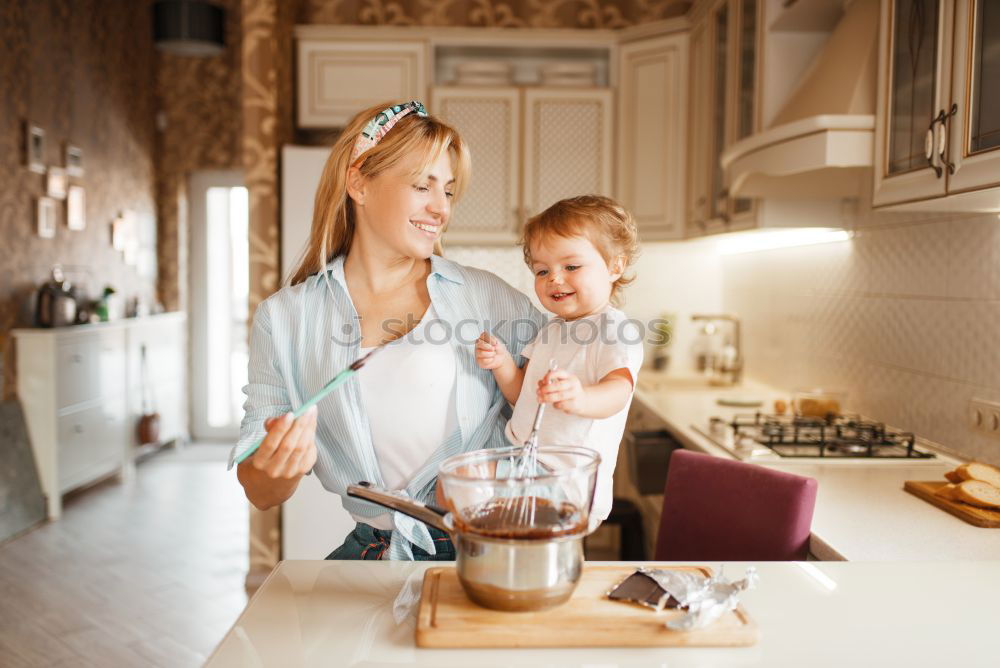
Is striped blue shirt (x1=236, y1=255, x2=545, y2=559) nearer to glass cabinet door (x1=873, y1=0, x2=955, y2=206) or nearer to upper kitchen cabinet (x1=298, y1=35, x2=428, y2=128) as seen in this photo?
glass cabinet door (x1=873, y1=0, x2=955, y2=206)

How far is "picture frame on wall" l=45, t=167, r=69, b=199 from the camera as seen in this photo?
5004 millimetres

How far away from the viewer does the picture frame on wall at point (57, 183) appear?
5.00 m

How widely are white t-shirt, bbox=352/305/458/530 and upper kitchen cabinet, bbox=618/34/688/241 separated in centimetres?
265

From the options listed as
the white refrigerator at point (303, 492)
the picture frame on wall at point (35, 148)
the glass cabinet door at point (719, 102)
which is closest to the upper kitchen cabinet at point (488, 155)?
the white refrigerator at point (303, 492)

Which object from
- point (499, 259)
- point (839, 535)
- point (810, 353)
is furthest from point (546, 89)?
point (839, 535)

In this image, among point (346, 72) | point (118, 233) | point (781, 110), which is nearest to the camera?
point (781, 110)

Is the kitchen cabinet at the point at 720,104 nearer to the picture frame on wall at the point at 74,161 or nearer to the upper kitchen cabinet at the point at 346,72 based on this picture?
the upper kitchen cabinet at the point at 346,72

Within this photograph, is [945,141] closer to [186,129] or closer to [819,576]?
[819,576]

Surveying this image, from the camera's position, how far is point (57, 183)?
5090mm

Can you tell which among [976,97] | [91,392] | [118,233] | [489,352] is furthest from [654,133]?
[118,233]

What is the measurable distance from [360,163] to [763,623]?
1.00 meters

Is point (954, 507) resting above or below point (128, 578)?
above

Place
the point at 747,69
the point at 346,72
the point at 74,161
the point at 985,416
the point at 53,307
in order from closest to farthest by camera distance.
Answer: the point at 985,416, the point at 747,69, the point at 346,72, the point at 53,307, the point at 74,161

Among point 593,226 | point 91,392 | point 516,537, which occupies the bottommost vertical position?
point 91,392
